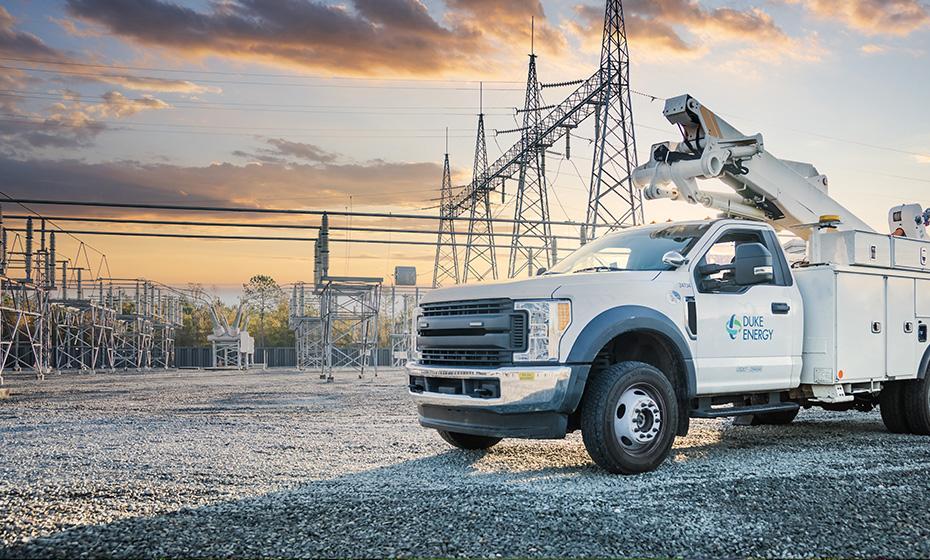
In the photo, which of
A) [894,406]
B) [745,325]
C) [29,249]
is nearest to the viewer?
[745,325]

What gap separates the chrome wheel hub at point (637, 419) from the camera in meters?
7.42

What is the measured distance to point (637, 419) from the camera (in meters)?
7.52

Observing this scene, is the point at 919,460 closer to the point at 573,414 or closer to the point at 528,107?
the point at 573,414

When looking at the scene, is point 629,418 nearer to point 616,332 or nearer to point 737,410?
point 616,332

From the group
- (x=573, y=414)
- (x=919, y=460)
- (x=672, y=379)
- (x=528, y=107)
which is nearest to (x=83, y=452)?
(x=573, y=414)

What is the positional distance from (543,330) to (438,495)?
168 centimetres

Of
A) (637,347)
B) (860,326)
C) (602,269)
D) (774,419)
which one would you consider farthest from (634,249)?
(774,419)

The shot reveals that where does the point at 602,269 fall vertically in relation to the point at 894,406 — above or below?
above

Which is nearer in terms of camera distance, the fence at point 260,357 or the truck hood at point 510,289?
the truck hood at point 510,289

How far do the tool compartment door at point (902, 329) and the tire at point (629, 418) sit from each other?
374cm

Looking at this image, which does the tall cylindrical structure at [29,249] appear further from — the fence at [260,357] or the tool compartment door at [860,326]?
the fence at [260,357]

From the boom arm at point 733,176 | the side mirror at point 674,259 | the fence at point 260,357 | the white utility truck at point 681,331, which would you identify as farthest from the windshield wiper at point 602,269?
the fence at point 260,357

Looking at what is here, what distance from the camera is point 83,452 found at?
918 centimetres

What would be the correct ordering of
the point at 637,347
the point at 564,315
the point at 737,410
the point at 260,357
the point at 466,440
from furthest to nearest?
the point at 260,357 → the point at 466,440 → the point at 737,410 → the point at 637,347 → the point at 564,315
